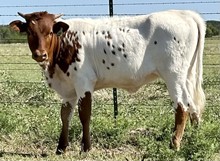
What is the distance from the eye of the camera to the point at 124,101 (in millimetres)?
11078

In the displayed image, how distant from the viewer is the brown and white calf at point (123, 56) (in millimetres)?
7066

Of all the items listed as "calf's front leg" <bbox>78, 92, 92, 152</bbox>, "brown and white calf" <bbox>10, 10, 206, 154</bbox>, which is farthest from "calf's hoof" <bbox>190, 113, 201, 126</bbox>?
"calf's front leg" <bbox>78, 92, 92, 152</bbox>

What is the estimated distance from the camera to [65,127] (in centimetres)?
738

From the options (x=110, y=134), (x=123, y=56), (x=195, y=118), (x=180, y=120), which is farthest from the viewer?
(x=110, y=134)

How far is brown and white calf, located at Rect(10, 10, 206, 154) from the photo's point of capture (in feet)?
23.2

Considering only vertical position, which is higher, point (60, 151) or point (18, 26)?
point (18, 26)

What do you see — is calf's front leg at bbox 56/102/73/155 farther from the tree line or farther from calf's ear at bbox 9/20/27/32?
the tree line

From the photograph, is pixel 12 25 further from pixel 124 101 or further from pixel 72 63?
pixel 124 101

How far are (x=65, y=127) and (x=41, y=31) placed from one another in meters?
1.41

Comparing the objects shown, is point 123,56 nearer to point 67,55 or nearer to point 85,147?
point 67,55

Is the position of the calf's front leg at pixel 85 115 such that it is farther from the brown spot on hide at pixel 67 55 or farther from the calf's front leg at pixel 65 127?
the brown spot on hide at pixel 67 55

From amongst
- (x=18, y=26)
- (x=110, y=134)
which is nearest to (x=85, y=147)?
(x=110, y=134)

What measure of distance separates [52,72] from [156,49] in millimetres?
1435

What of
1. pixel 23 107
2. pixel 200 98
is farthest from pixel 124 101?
pixel 200 98
